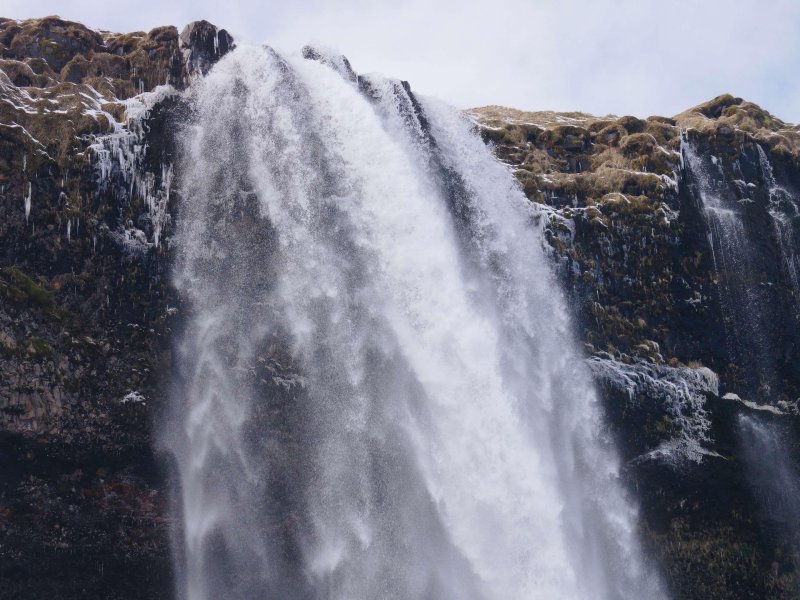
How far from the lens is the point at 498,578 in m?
28.2

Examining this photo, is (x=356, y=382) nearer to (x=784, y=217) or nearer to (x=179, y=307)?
(x=179, y=307)

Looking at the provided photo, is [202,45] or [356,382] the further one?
[202,45]

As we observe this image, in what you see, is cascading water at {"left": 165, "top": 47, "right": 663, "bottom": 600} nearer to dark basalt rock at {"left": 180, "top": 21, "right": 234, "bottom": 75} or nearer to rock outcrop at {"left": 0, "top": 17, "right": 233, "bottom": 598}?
dark basalt rock at {"left": 180, "top": 21, "right": 234, "bottom": 75}

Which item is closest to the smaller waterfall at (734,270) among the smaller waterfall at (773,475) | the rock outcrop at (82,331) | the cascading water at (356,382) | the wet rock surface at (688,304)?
the wet rock surface at (688,304)

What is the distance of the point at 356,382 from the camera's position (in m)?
31.8

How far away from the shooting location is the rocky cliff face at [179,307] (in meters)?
29.5

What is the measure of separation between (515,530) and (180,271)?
15.5 metres

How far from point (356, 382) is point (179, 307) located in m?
7.25

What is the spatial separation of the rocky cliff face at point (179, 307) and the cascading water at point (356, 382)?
129 centimetres

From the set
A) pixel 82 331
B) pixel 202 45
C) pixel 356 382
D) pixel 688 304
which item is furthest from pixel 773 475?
pixel 202 45

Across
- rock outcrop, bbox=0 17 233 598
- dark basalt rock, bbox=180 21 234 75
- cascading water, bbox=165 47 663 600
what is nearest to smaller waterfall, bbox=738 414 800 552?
cascading water, bbox=165 47 663 600

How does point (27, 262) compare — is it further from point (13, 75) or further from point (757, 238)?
point (757, 238)

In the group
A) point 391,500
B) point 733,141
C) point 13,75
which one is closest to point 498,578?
point 391,500

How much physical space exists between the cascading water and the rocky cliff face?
129cm
